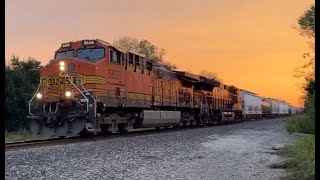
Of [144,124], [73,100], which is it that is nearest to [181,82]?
[144,124]

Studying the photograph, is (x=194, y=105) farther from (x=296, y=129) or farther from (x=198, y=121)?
(x=296, y=129)

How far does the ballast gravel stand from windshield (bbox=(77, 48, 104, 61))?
4354mm

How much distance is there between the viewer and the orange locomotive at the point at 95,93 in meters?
15.5

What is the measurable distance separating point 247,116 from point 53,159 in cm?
3857

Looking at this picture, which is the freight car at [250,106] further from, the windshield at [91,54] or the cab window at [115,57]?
the windshield at [91,54]

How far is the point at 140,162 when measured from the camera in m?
9.74

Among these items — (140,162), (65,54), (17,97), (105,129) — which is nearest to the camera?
(140,162)

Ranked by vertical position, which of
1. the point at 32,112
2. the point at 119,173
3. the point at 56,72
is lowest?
the point at 119,173

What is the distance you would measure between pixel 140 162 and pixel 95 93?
655 centimetres

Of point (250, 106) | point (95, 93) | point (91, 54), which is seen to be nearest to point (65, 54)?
point (91, 54)

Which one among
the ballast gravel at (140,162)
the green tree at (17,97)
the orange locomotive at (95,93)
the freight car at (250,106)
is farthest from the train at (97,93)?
the freight car at (250,106)

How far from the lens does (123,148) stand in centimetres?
1220

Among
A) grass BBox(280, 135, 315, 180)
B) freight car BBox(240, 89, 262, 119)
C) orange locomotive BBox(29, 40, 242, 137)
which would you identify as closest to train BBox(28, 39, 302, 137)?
orange locomotive BBox(29, 40, 242, 137)

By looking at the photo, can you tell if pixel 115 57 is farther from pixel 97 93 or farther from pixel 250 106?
pixel 250 106
